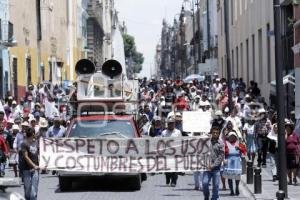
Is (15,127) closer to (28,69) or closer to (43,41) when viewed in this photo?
(28,69)

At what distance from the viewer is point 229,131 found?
814 inches

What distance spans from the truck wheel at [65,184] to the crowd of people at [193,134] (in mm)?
1070

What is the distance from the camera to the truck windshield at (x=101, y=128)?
19947 millimetres

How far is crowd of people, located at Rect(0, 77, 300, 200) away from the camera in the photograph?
1688cm

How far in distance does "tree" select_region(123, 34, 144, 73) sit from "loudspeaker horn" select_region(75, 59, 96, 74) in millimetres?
126536

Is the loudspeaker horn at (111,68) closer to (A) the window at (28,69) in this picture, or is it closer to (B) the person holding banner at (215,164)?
(B) the person holding banner at (215,164)

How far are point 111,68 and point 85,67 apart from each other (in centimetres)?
69

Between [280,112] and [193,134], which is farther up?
[280,112]

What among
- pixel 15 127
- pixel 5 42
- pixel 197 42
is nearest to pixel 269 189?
pixel 15 127

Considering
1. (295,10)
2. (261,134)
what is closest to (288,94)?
(295,10)

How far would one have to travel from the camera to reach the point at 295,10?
29.5 m

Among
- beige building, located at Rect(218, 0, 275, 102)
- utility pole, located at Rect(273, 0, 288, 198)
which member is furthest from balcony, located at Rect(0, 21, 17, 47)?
utility pole, located at Rect(273, 0, 288, 198)

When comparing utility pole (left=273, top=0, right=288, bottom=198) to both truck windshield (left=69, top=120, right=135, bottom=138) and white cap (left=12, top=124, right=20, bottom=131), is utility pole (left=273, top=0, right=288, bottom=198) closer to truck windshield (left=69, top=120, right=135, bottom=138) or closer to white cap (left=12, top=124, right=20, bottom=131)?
truck windshield (left=69, top=120, right=135, bottom=138)

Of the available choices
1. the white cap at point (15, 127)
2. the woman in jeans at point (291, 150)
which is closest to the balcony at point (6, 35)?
the white cap at point (15, 127)
